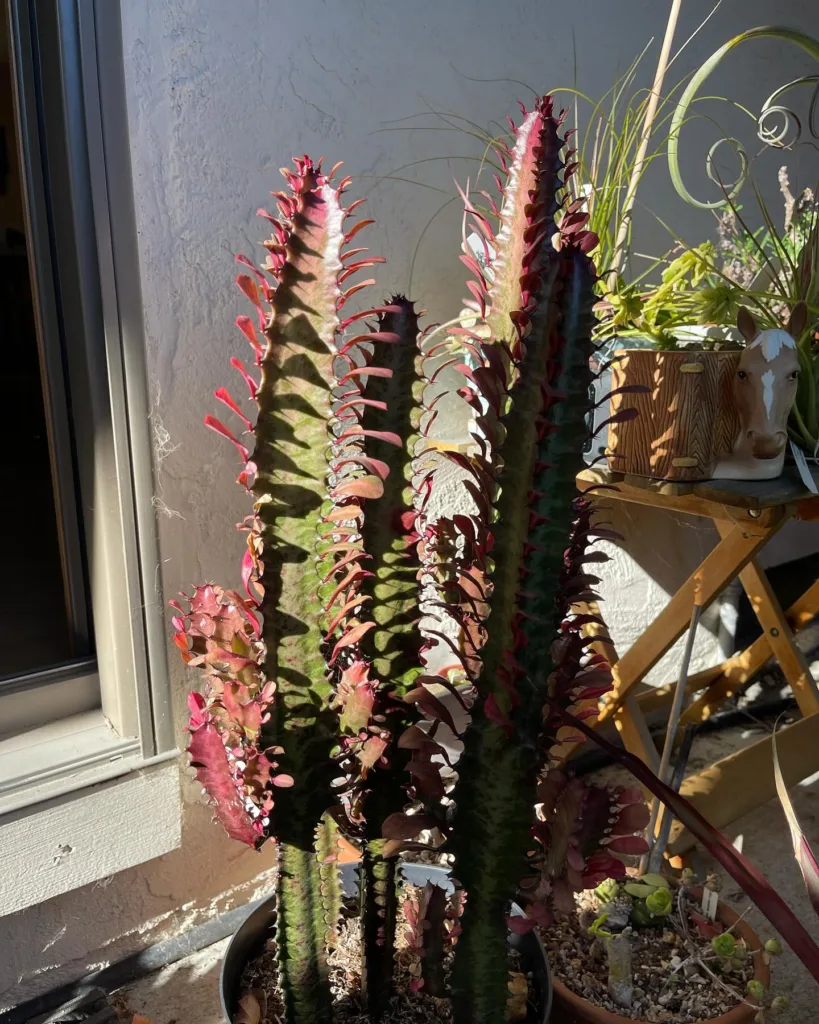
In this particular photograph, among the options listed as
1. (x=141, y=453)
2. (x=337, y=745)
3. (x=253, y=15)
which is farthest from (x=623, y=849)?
(x=253, y=15)

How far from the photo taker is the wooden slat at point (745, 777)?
1524 mm

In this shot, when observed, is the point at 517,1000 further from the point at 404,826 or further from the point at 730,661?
the point at 730,661

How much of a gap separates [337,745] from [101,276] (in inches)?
28.3

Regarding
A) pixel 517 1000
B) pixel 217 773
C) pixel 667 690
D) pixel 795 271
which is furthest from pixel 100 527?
pixel 667 690

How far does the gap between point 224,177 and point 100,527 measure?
1.82 ft

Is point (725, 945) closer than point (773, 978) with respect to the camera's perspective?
Yes

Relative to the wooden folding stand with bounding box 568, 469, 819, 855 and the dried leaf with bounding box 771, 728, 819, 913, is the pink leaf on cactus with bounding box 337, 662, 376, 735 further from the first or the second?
the wooden folding stand with bounding box 568, 469, 819, 855

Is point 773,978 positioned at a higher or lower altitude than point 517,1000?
lower

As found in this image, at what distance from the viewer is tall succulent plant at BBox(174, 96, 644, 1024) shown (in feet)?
2.39

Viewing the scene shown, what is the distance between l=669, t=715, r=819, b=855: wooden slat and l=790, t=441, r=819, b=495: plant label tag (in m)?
0.60

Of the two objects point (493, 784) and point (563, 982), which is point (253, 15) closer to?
point (493, 784)

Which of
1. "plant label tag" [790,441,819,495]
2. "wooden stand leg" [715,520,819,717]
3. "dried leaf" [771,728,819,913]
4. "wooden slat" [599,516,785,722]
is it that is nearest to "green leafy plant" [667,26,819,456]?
"plant label tag" [790,441,819,495]

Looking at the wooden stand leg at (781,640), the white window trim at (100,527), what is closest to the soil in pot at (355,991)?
the white window trim at (100,527)

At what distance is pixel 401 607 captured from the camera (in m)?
0.88
